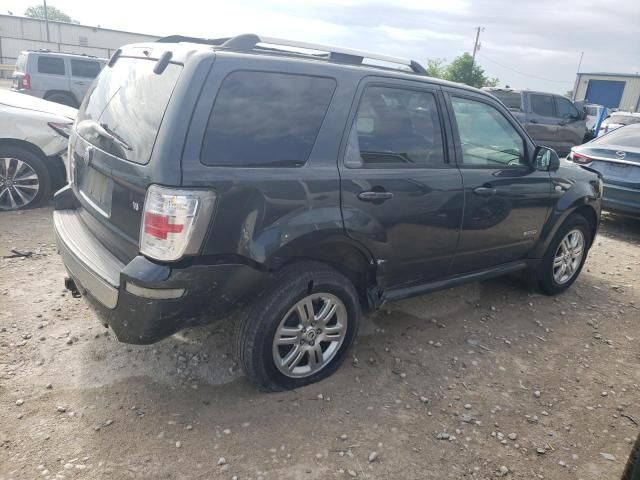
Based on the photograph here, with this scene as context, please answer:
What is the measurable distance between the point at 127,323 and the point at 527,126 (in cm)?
1198

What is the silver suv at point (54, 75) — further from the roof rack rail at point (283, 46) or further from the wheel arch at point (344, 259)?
the wheel arch at point (344, 259)

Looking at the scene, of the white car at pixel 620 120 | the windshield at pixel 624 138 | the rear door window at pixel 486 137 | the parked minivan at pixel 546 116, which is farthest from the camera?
the white car at pixel 620 120

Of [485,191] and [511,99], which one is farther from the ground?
[511,99]

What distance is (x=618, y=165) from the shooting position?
267 inches

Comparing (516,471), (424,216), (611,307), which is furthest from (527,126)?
(516,471)

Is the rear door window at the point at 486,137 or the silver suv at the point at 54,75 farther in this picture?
the silver suv at the point at 54,75

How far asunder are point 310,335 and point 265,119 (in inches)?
50.4

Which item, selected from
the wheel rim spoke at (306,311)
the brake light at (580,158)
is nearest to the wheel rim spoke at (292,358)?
the wheel rim spoke at (306,311)

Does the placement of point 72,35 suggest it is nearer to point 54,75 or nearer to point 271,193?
point 54,75

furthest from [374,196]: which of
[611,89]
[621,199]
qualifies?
[611,89]

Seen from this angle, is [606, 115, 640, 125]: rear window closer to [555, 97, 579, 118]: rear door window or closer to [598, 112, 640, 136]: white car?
[598, 112, 640, 136]: white car

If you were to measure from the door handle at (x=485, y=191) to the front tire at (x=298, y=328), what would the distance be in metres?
1.22

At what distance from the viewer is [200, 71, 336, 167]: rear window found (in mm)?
2416

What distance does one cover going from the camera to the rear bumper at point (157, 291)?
2.38 metres
